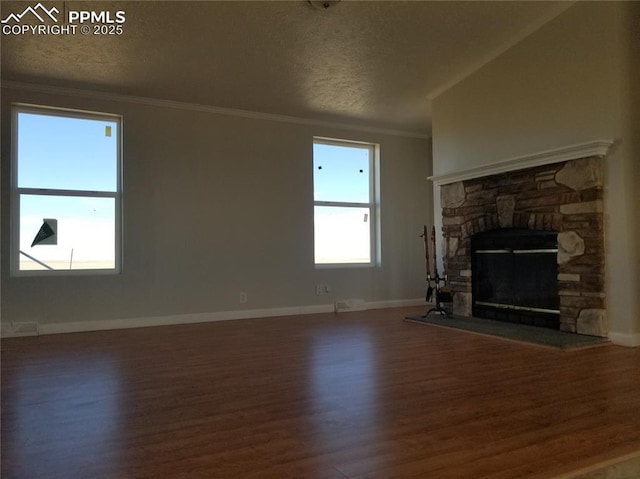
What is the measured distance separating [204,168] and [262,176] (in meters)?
0.72

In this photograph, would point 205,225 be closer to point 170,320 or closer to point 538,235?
point 170,320

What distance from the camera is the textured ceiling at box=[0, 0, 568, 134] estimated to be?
3623 mm

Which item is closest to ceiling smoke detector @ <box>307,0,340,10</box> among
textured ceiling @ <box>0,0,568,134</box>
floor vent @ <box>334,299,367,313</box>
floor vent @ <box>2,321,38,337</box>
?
textured ceiling @ <box>0,0,568,134</box>

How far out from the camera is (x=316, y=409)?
7.45 ft

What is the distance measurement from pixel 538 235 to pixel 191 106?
4.01m

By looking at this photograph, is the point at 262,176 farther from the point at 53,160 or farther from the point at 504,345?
the point at 504,345

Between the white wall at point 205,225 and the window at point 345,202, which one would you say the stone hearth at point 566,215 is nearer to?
the window at point 345,202

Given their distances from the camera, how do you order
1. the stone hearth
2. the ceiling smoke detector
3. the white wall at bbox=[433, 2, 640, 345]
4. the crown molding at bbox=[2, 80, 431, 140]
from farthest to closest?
the crown molding at bbox=[2, 80, 431, 140], the stone hearth, the white wall at bbox=[433, 2, 640, 345], the ceiling smoke detector

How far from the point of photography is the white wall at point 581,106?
379 centimetres

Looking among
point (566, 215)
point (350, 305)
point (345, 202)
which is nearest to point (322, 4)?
point (566, 215)

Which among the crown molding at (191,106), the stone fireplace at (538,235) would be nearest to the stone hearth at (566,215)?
the stone fireplace at (538,235)

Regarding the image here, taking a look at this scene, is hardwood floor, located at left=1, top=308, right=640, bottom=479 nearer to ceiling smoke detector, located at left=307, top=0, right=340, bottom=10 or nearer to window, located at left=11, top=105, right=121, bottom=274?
window, located at left=11, top=105, right=121, bottom=274

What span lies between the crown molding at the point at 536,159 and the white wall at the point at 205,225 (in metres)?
1.57

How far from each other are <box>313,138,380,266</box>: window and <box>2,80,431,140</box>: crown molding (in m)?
0.25
